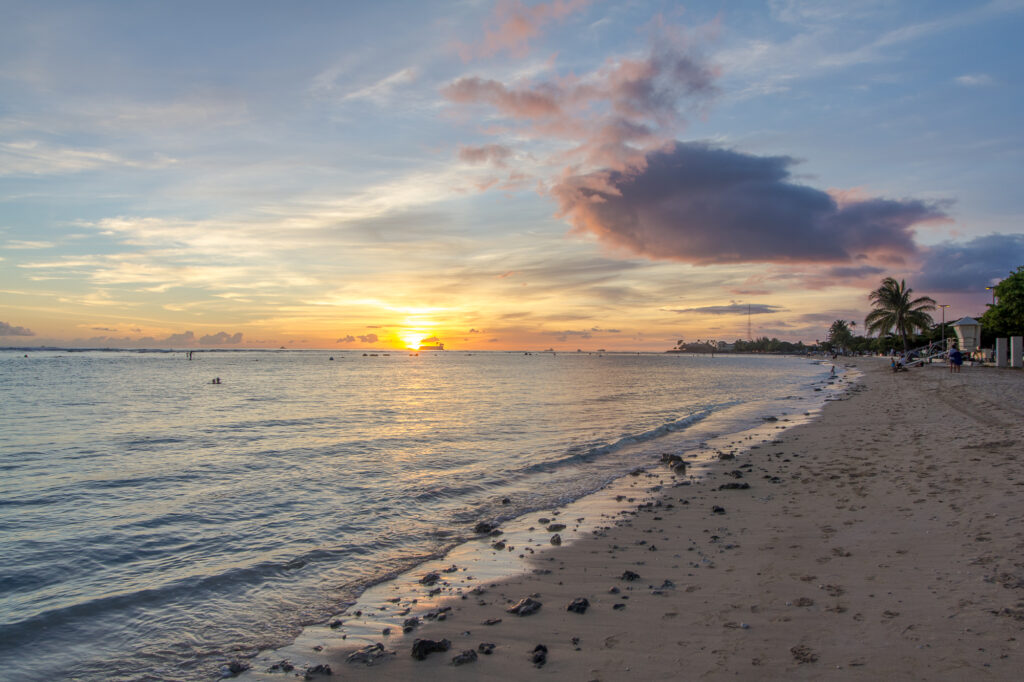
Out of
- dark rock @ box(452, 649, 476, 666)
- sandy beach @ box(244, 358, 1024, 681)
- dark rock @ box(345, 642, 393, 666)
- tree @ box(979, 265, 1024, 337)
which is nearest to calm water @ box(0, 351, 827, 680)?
dark rock @ box(345, 642, 393, 666)

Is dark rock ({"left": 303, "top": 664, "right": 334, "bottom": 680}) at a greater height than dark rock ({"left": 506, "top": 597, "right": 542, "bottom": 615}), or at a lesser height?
lesser

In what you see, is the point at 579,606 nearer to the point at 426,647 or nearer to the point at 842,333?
the point at 426,647

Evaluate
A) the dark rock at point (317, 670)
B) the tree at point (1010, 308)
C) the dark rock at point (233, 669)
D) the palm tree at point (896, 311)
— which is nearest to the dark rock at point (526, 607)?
the dark rock at point (317, 670)

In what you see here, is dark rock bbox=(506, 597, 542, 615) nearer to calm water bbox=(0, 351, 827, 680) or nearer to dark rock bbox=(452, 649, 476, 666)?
dark rock bbox=(452, 649, 476, 666)

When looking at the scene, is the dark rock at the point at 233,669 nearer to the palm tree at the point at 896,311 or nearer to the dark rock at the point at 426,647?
the dark rock at the point at 426,647

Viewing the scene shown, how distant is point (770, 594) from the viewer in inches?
265

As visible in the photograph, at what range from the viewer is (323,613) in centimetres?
751

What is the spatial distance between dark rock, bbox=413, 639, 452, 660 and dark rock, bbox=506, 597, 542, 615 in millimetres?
1070

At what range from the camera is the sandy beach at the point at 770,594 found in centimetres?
521

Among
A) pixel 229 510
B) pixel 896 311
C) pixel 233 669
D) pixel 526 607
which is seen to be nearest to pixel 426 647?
pixel 526 607

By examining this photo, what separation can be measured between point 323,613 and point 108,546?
591 cm

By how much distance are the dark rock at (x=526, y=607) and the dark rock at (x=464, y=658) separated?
3.66 feet

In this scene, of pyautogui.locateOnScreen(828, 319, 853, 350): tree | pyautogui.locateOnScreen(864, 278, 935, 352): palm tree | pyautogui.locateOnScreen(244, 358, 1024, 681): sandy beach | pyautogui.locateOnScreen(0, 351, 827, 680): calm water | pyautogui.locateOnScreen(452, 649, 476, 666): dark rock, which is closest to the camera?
pyautogui.locateOnScreen(244, 358, 1024, 681): sandy beach

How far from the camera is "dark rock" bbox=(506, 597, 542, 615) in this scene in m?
6.87
